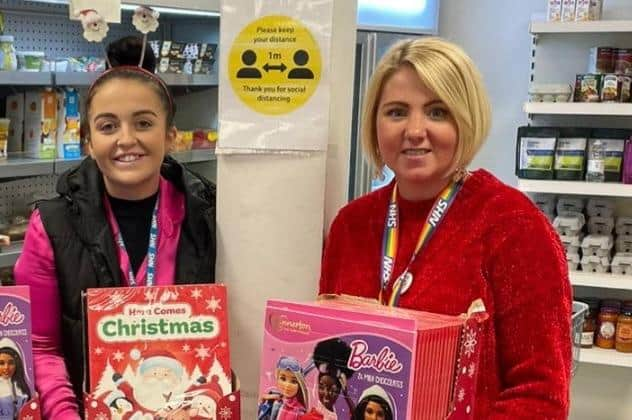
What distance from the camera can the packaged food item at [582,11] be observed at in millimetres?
3725

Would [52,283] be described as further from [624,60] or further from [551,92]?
[624,60]

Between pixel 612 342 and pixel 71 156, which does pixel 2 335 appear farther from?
pixel 612 342

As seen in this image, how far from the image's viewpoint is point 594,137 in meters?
3.72

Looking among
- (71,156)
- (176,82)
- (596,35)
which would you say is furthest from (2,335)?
(596,35)

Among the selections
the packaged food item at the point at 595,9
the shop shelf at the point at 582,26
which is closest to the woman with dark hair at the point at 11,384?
the shop shelf at the point at 582,26

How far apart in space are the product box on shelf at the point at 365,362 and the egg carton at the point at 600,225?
2813 millimetres

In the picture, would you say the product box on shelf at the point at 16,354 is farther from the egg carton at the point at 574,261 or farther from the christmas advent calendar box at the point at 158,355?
the egg carton at the point at 574,261

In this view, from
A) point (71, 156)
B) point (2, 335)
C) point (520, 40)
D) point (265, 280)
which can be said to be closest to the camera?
point (2, 335)

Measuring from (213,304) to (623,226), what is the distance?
2.97m

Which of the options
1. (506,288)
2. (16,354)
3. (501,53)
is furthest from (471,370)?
(501,53)

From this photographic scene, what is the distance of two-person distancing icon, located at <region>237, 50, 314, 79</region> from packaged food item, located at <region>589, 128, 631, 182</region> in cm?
251

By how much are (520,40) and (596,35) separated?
30.6 inches

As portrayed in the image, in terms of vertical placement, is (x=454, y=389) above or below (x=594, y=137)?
below

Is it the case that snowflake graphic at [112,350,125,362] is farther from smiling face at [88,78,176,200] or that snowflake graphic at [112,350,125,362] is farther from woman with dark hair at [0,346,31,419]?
smiling face at [88,78,176,200]
